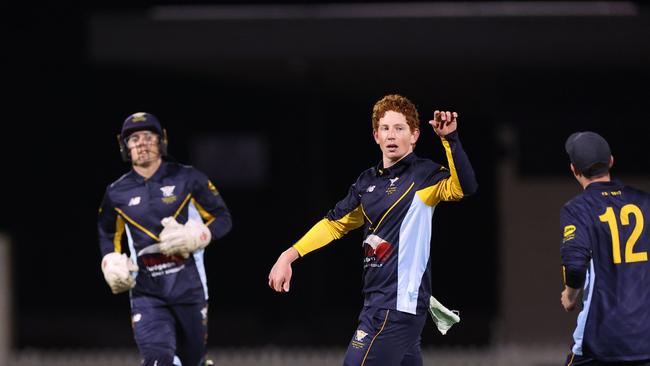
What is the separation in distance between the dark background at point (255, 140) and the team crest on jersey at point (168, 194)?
420 cm

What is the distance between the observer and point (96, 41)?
39.6 ft

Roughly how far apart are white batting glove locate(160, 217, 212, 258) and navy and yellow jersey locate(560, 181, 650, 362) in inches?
103

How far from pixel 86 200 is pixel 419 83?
3.70 metres

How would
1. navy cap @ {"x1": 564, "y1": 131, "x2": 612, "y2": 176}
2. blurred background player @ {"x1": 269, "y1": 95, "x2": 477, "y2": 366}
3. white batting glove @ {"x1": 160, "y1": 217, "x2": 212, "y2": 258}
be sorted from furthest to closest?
1. white batting glove @ {"x1": 160, "y1": 217, "x2": 212, "y2": 258}
2. blurred background player @ {"x1": 269, "y1": 95, "x2": 477, "y2": 366}
3. navy cap @ {"x1": 564, "y1": 131, "x2": 612, "y2": 176}

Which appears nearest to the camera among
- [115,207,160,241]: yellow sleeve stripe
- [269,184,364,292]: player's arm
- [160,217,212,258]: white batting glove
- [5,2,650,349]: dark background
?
[269,184,364,292]: player's arm

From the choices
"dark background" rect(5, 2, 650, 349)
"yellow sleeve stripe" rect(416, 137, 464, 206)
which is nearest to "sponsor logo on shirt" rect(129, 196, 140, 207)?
"yellow sleeve stripe" rect(416, 137, 464, 206)

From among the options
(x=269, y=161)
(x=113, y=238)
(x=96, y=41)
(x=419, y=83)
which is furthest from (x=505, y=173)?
(x=113, y=238)

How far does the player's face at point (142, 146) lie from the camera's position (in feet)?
25.3

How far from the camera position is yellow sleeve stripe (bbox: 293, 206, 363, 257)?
22.0ft

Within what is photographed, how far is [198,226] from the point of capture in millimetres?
7629

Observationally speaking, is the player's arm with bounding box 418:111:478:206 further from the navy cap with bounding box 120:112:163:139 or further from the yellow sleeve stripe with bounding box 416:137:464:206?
the navy cap with bounding box 120:112:163:139

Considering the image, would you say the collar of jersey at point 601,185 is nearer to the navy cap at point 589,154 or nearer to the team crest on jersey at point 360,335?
the navy cap at point 589,154

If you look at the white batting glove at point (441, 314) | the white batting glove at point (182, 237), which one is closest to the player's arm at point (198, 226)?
the white batting glove at point (182, 237)

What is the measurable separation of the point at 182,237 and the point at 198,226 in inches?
6.5
